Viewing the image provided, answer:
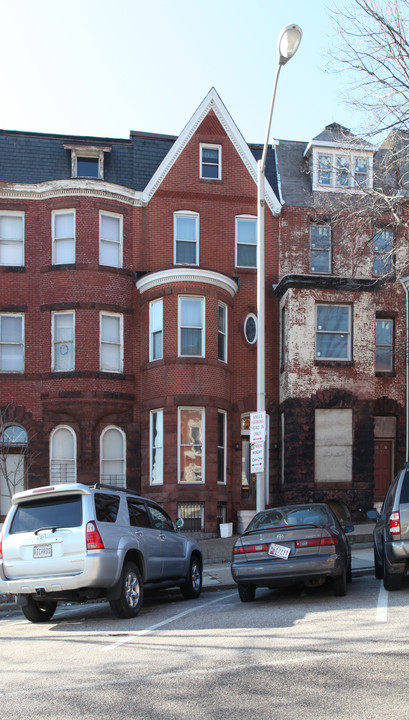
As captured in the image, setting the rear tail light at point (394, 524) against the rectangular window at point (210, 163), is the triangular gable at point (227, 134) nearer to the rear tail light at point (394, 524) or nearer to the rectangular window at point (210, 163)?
the rectangular window at point (210, 163)

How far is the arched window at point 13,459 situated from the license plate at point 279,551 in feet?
46.1

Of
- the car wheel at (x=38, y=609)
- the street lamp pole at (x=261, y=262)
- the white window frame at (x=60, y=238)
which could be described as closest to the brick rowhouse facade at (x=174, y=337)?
the white window frame at (x=60, y=238)

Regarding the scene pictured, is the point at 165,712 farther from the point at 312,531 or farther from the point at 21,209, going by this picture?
the point at 21,209

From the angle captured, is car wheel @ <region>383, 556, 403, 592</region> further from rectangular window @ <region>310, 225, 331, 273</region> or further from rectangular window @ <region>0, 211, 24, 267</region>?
rectangular window @ <region>0, 211, 24, 267</region>

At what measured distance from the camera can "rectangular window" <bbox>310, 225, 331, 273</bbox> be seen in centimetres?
2638

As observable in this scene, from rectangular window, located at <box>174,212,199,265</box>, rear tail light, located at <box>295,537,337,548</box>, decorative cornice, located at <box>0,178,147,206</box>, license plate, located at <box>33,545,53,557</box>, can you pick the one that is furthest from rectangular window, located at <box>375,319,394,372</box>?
license plate, located at <box>33,545,53,557</box>

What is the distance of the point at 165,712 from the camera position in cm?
584

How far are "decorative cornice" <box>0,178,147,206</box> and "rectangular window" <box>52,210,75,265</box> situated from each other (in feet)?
2.01

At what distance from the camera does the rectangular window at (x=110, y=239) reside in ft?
81.1

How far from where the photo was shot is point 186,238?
1010 inches

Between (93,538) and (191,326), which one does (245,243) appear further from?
(93,538)

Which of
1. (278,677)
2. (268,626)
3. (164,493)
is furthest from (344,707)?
(164,493)

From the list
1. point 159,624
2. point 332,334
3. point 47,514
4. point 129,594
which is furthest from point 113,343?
point 159,624

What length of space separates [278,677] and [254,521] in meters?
5.58
